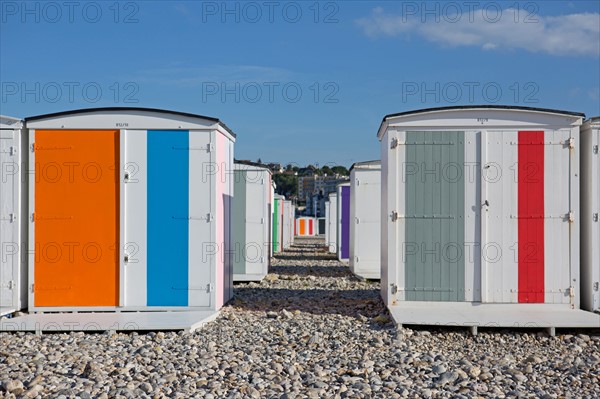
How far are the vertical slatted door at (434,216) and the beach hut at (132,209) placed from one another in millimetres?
2619

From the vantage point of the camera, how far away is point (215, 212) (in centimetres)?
970

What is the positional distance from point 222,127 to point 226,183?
1.06 meters

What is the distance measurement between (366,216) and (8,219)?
8.81m

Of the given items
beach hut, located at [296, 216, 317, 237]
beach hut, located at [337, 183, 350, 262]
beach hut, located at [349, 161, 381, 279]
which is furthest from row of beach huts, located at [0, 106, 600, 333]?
beach hut, located at [296, 216, 317, 237]

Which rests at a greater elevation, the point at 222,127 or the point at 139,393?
the point at 222,127

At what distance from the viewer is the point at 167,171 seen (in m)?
9.69

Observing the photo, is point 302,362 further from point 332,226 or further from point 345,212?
point 332,226

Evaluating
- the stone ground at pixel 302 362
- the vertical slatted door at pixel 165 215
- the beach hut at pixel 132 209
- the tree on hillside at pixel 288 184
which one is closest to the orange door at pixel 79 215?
the beach hut at pixel 132 209

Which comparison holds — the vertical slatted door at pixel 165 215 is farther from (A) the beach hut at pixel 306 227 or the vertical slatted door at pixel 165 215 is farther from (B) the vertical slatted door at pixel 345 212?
(A) the beach hut at pixel 306 227

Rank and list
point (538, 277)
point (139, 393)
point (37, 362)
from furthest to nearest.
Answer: point (538, 277), point (37, 362), point (139, 393)

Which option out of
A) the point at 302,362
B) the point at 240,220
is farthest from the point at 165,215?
the point at 240,220

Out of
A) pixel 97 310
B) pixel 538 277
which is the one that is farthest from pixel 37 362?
pixel 538 277

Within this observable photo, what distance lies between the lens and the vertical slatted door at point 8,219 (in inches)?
384

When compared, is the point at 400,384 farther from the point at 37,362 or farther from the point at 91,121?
the point at 91,121
